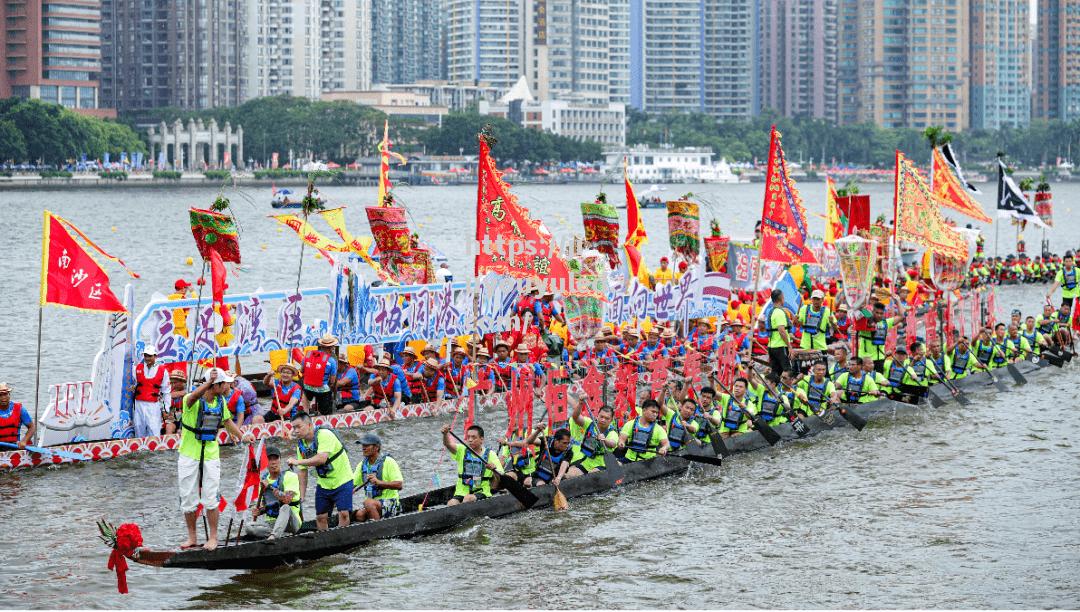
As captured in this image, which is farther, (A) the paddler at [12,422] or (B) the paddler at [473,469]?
(A) the paddler at [12,422]

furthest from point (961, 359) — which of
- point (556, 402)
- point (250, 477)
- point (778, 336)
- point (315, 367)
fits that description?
point (250, 477)

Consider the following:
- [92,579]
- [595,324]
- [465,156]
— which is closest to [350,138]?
[465,156]

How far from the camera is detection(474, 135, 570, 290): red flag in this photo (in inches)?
Answer: 1056

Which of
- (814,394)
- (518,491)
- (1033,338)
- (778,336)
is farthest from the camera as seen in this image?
(1033,338)

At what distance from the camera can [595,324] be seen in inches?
1214

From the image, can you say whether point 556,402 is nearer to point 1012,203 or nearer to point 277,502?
point 277,502

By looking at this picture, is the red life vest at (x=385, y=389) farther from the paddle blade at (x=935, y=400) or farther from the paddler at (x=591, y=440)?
the paddle blade at (x=935, y=400)

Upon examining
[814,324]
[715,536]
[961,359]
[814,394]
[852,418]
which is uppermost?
[814,324]

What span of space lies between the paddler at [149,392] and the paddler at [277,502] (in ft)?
19.8

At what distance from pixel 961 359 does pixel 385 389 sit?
463 inches

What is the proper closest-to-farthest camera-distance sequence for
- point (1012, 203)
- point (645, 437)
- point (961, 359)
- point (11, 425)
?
point (645, 437) < point (11, 425) < point (961, 359) < point (1012, 203)

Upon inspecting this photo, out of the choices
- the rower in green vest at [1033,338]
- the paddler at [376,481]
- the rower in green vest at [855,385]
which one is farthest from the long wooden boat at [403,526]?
the rower in green vest at [1033,338]

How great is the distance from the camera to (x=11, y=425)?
73.8ft

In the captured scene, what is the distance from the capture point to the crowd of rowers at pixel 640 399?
18312mm
